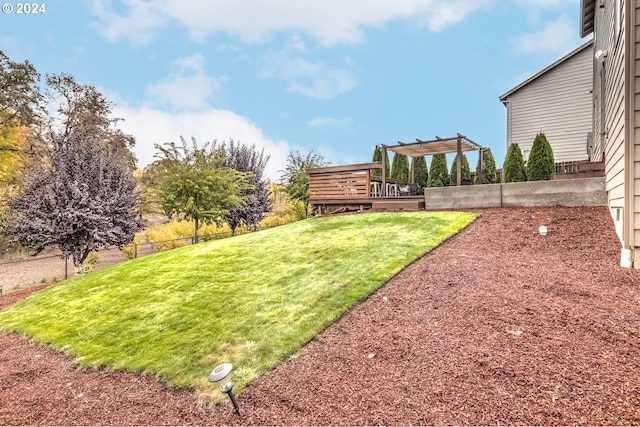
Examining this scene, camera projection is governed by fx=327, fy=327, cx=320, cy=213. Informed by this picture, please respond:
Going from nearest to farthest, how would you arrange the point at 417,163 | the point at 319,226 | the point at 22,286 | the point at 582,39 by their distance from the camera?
the point at 319,226
the point at 22,286
the point at 582,39
the point at 417,163

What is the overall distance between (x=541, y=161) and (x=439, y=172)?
19.3ft

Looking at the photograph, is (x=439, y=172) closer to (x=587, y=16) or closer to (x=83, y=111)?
(x=587, y=16)

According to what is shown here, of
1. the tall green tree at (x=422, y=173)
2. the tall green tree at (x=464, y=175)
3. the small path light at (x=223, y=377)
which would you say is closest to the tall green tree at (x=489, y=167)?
the tall green tree at (x=464, y=175)

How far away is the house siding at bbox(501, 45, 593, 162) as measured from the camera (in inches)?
508

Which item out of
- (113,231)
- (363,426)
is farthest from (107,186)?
(363,426)

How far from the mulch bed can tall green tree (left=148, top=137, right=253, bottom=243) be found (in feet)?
27.5

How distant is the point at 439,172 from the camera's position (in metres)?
16.7

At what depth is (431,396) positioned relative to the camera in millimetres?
2385

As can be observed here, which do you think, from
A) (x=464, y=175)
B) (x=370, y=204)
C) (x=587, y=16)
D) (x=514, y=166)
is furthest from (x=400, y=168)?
(x=587, y=16)

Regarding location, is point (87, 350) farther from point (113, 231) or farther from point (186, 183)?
point (186, 183)

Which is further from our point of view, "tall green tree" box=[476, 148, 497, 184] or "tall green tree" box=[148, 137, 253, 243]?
"tall green tree" box=[476, 148, 497, 184]

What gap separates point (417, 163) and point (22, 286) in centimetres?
1817

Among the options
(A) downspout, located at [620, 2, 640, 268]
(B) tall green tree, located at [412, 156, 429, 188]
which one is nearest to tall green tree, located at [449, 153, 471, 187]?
(B) tall green tree, located at [412, 156, 429, 188]

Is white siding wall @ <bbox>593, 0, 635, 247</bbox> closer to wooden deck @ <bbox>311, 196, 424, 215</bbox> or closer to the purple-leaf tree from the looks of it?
wooden deck @ <bbox>311, 196, 424, 215</bbox>
